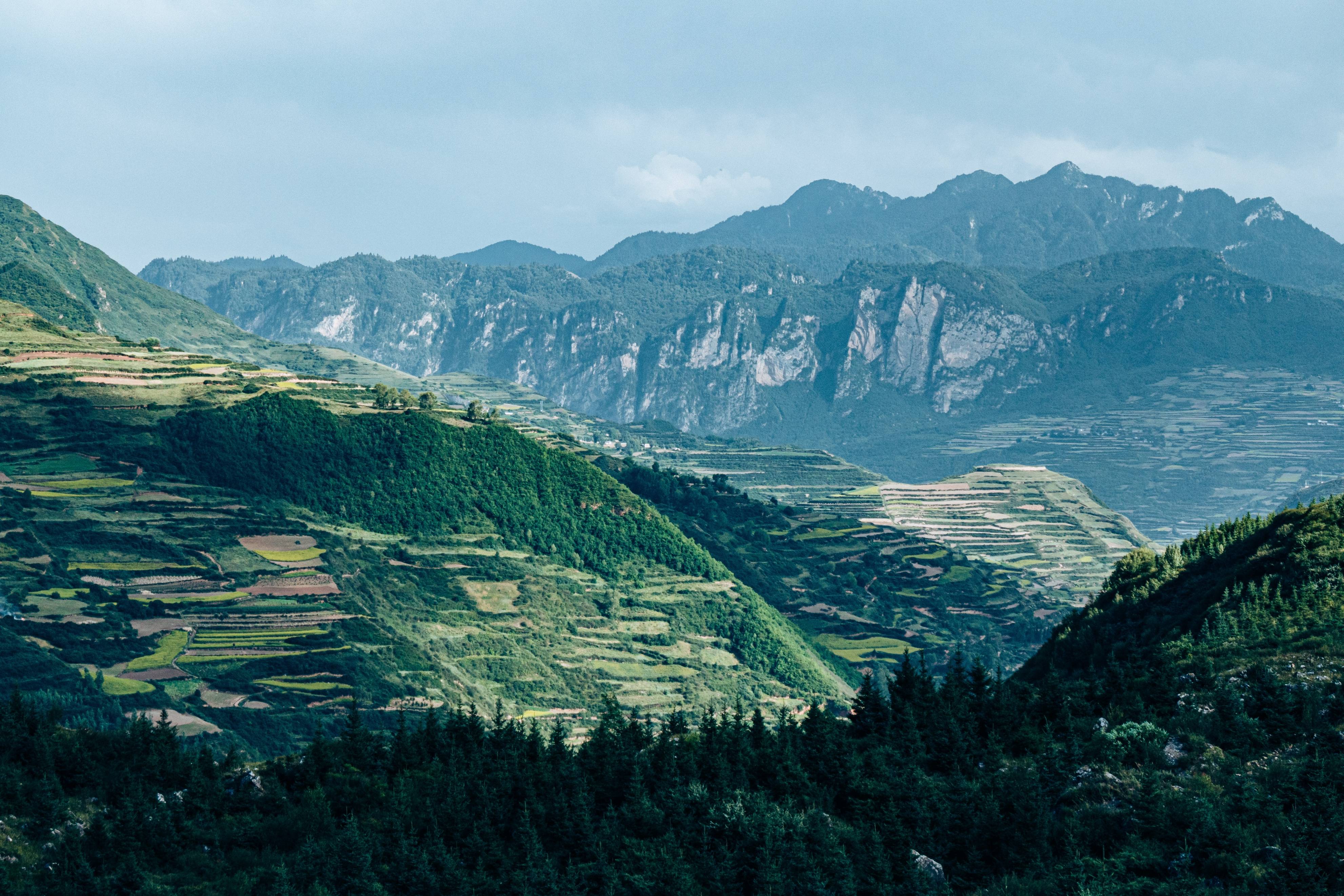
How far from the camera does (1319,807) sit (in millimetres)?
87875

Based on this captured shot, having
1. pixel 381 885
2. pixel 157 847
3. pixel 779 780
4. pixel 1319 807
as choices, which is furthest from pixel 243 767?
pixel 1319 807

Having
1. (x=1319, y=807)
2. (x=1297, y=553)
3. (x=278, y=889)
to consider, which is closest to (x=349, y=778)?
(x=278, y=889)

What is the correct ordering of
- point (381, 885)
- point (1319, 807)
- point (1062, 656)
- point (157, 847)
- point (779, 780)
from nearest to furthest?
point (1319, 807) → point (381, 885) → point (157, 847) → point (779, 780) → point (1062, 656)

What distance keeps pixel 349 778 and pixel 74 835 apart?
79.7 feet

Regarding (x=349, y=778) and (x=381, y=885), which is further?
(x=349, y=778)

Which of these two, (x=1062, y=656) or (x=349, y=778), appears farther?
(x=1062, y=656)

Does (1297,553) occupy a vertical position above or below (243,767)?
above

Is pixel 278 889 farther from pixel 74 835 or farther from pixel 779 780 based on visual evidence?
pixel 779 780

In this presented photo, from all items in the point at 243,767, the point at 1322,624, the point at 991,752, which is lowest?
the point at 243,767

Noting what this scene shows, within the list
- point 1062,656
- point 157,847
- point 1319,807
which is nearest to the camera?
point 1319,807

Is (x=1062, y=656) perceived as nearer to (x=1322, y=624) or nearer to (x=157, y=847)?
(x=1322, y=624)

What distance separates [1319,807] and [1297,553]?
38.2 metres

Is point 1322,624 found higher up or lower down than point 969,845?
higher up

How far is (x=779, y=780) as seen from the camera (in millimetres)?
108812
